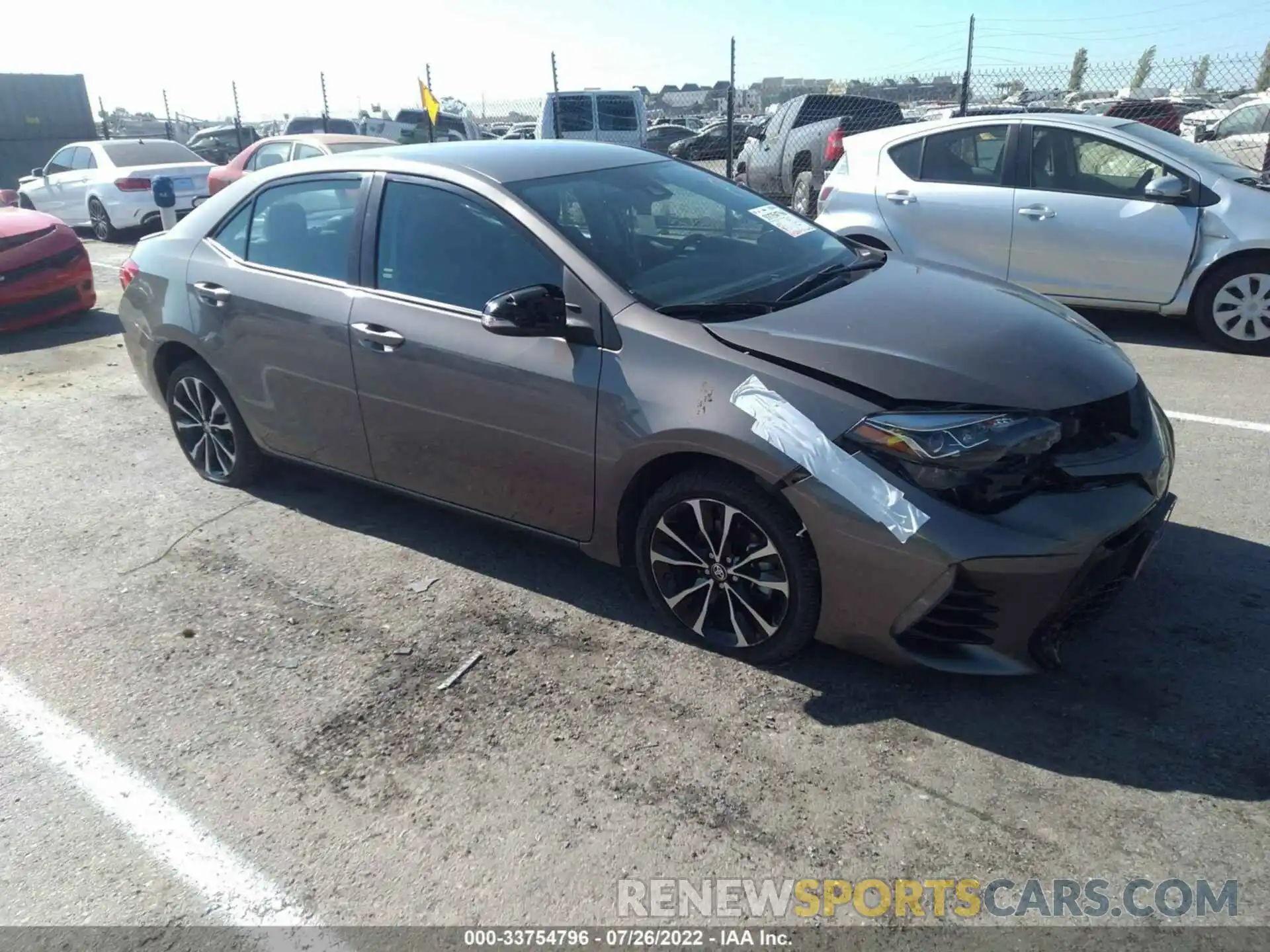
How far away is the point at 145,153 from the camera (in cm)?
1470

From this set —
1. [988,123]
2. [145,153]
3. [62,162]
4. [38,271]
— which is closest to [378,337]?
[988,123]

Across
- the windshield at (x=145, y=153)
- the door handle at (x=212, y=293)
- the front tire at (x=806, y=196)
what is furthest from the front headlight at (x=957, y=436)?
the windshield at (x=145, y=153)

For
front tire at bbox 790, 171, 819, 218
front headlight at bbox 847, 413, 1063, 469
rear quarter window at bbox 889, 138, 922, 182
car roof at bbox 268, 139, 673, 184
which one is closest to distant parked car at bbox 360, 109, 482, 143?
front tire at bbox 790, 171, 819, 218

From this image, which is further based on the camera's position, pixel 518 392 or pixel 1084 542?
pixel 518 392

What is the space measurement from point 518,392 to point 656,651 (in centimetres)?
105

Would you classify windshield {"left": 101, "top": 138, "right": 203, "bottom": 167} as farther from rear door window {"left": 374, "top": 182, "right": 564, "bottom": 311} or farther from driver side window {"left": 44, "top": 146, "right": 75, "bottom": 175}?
rear door window {"left": 374, "top": 182, "right": 564, "bottom": 311}

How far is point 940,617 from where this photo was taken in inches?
112

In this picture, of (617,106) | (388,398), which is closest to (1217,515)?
(388,398)

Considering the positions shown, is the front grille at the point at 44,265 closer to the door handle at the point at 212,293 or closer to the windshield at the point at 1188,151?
the door handle at the point at 212,293

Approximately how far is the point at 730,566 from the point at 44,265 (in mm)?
8227

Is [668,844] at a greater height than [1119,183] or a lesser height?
lesser

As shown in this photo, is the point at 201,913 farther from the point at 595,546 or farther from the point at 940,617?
the point at 940,617

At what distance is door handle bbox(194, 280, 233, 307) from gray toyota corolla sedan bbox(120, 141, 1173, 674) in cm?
1

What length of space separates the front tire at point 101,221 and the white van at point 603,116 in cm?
739
